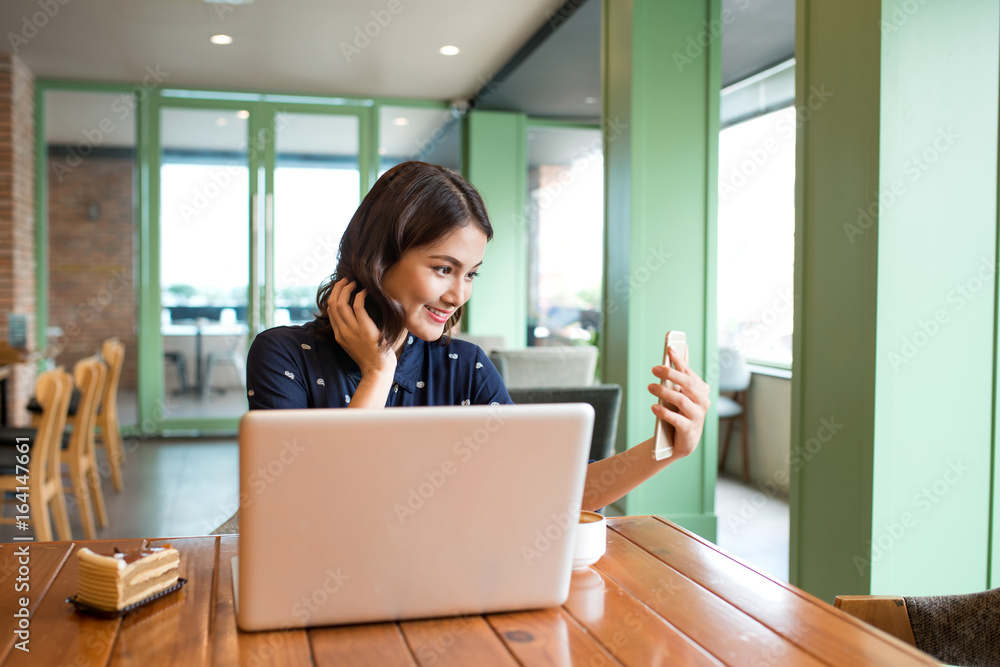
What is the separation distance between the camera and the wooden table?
32.7 inches

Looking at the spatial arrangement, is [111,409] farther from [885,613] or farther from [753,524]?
[885,613]

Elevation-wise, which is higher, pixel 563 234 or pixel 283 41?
pixel 283 41

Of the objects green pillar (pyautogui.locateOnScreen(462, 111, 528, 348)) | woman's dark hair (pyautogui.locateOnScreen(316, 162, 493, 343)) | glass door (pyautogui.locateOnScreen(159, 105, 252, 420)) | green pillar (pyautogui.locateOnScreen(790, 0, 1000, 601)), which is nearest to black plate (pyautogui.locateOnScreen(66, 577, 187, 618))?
woman's dark hair (pyautogui.locateOnScreen(316, 162, 493, 343))

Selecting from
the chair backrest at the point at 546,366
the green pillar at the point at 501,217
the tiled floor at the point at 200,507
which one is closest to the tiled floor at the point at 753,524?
the tiled floor at the point at 200,507

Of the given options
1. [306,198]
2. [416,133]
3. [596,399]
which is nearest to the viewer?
[596,399]

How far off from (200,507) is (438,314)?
10.6 ft

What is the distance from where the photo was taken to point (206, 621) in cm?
92

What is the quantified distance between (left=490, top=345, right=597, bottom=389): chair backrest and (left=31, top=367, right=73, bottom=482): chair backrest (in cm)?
184

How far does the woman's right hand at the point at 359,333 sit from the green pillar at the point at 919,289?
3.89 ft

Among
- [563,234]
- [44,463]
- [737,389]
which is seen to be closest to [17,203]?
[44,463]

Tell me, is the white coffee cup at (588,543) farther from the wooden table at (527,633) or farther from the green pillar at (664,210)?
the green pillar at (664,210)

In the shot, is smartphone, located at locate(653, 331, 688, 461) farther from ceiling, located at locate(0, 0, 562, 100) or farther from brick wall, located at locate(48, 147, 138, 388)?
brick wall, located at locate(48, 147, 138, 388)

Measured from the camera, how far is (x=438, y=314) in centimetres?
154

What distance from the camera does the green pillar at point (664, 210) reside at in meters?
3.39
